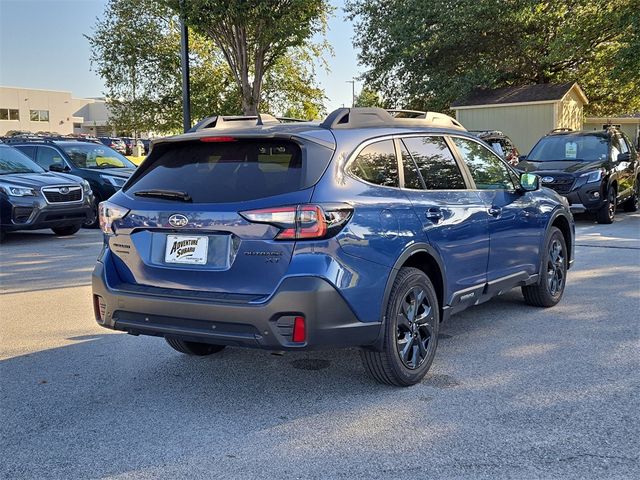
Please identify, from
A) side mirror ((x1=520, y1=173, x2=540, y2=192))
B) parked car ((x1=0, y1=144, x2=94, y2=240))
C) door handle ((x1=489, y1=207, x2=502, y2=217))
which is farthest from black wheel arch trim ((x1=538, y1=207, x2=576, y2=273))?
parked car ((x1=0, y1=144, x2=94, y2=240))

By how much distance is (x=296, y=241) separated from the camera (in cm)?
373

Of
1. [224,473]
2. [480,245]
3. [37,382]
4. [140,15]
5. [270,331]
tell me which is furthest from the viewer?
[140,15]

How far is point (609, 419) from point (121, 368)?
3.26 m

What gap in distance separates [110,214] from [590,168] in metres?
11.3

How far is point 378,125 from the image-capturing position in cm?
468

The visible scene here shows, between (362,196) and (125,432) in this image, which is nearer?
(125,432)

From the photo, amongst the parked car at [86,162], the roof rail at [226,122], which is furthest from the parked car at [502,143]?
the roof rail at [226,122]

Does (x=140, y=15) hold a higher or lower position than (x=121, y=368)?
higher

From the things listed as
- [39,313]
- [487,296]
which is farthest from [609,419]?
[39,313]

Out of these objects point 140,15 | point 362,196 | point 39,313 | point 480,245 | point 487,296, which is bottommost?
point 39,313

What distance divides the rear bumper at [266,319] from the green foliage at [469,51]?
78.8ft

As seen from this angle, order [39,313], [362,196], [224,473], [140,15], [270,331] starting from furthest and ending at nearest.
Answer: [140,15]
[39,313]
[362,196]
[270,331]
[224,473]

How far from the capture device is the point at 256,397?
431cm

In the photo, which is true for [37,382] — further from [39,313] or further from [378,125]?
[378,125]
